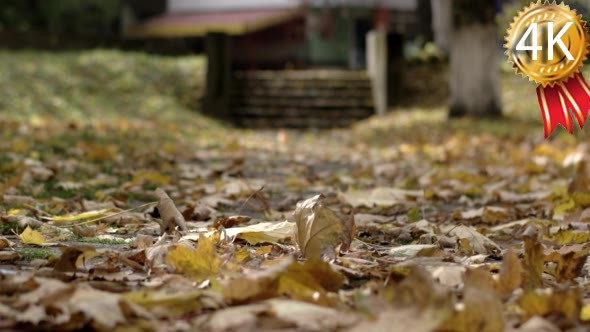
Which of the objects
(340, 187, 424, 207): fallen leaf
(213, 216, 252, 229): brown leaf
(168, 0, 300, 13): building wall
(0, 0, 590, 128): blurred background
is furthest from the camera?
(168, 0, 300, 13): building wall

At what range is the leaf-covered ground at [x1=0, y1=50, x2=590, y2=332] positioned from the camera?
158 centimetres

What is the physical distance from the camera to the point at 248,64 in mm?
19656

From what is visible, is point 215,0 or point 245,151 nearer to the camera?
point 245,151

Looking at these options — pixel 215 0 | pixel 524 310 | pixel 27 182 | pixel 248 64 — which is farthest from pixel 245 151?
pixel 215 0

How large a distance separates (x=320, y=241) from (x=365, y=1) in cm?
1887

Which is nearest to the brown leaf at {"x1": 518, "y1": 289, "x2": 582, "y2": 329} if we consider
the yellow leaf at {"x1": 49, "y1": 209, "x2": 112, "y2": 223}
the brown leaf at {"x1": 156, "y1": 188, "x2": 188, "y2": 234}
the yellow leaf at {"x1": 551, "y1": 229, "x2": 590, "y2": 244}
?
the yellow leaf at {"x1": 551, "y1": 229, "x2": 590, "y2": 244}

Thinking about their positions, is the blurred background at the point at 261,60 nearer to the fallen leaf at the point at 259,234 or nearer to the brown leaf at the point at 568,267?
the fallen leaf at the point at 259,234

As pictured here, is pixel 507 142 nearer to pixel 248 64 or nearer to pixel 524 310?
pixel 524 310

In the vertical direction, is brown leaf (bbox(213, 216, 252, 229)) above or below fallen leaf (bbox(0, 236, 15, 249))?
below

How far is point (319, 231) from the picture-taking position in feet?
7.89

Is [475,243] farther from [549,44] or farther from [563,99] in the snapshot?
[549,44]

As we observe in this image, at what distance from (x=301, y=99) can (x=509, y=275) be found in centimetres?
1268

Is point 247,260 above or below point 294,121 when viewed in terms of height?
above

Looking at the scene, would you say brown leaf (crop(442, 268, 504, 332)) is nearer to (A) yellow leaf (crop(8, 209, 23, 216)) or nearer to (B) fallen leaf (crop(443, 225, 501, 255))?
(B) fallen leaf (crop(443, 225, 501, 255))
